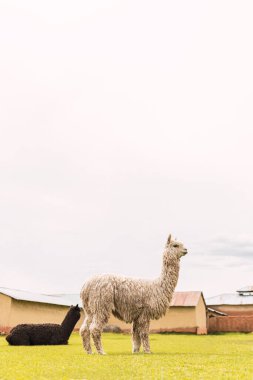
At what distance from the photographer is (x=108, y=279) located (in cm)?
1527

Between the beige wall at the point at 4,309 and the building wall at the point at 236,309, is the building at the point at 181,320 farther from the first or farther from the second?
the building wall at the point at 236,309

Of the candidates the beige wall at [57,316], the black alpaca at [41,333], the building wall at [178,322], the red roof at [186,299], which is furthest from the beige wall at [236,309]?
the black alpaca at [41,333]

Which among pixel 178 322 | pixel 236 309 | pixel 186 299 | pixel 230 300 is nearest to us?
pixel 178 322

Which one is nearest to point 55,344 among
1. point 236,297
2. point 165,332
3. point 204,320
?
point 165,332

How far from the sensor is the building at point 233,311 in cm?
5062

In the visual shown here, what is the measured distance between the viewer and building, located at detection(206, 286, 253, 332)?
50.6 metres

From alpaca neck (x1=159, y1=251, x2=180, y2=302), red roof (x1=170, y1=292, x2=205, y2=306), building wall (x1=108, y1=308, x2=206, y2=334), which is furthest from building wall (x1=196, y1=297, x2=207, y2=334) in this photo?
alpaca neck (x1=159, y1=251, x2=180, y2=302)

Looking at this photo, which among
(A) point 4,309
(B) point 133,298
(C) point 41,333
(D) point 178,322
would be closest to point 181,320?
(D) point 178,322

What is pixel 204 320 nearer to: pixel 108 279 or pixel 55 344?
pixel 55 344

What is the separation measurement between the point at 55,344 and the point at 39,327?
3.31 feet

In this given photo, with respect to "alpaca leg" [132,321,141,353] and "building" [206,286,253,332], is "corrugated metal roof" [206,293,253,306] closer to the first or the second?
"building" [206,286,253,332]

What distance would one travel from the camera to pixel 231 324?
5134 cm

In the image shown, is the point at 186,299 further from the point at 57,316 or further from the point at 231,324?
the point at 57,316

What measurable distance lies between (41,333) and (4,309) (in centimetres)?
1567
